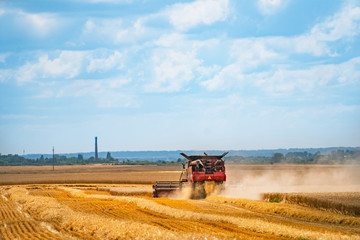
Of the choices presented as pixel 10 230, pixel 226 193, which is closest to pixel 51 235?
pixel 10 230

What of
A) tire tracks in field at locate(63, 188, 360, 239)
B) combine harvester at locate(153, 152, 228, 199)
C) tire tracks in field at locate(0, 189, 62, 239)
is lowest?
tire tracks in field at locate(63, 188, 360, 239)

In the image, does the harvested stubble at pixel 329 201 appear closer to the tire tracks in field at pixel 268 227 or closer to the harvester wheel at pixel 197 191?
the tire tracks in field at pixel 268 227

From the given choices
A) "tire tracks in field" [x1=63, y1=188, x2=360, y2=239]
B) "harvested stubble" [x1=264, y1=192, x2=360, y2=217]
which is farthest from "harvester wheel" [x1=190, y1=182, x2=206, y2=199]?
"tire tracks in field" [x1=63, y1=188, x2=360, y2=239]

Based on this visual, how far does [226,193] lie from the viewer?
34.9 m

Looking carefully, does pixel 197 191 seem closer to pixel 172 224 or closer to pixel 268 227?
pixel 172 224

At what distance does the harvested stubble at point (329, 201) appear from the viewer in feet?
69.8

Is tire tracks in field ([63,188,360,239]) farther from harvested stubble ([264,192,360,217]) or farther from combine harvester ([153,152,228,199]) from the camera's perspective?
combine harvester ([153,152,228,199])

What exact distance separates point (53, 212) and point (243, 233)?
1089 cm

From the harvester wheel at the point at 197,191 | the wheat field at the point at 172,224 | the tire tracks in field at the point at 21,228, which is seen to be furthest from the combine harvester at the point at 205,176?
the tire tracks in field at the point at 21,228

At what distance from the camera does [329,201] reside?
2308 centimetres

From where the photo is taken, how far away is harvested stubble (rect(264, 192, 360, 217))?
21281 millimetres

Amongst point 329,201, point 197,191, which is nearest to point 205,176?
point 197,191

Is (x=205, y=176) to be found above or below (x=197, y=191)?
above

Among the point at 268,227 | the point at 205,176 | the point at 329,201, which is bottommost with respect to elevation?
the point at 268,227
